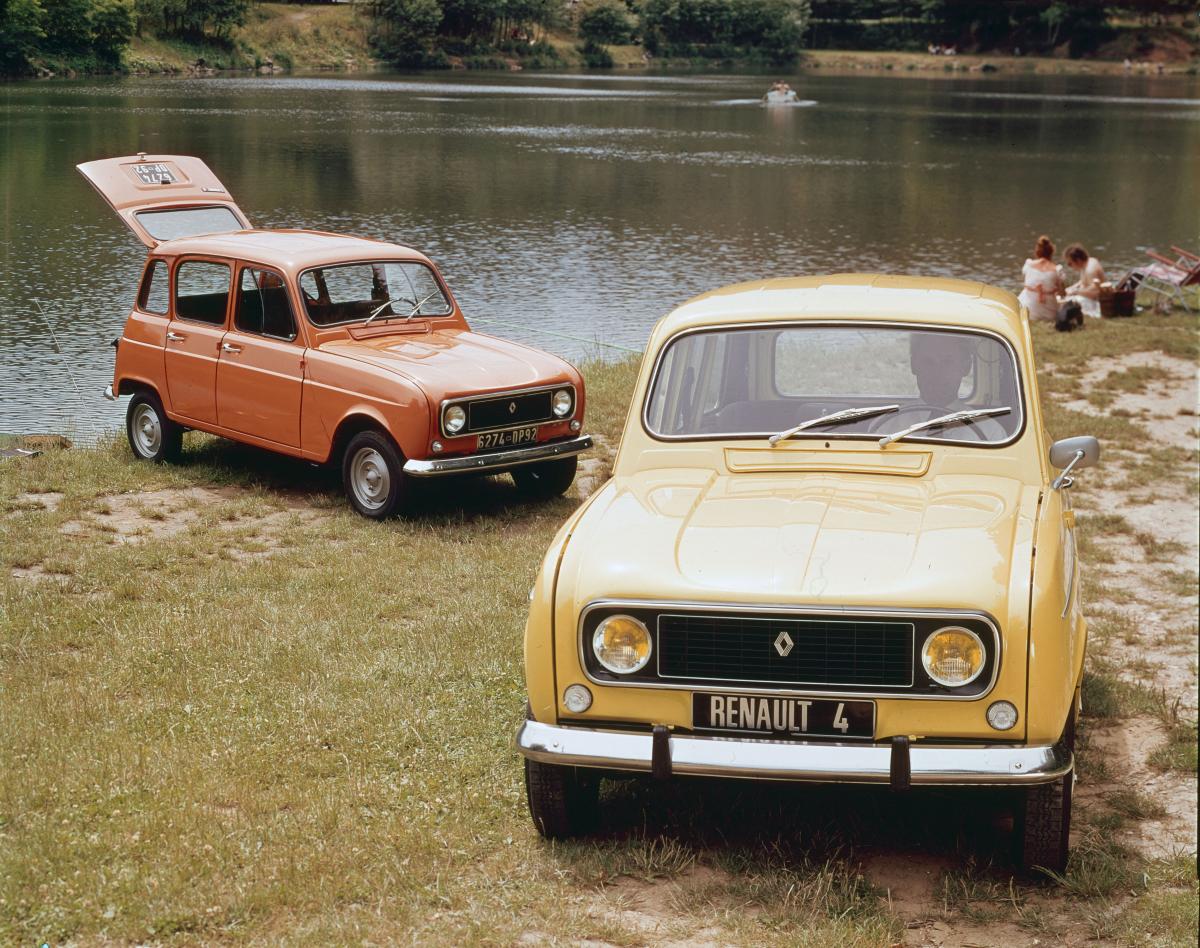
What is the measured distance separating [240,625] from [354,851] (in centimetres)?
283

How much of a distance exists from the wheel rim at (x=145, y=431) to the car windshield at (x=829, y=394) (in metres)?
7.21

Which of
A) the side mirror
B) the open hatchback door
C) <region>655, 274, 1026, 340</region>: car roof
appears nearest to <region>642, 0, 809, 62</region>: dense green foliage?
the open hatchback door

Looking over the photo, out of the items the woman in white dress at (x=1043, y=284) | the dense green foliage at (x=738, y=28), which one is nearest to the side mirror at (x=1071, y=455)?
the woman in white dress at (x=1043, y=284)

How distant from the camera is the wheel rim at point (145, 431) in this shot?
12070mm

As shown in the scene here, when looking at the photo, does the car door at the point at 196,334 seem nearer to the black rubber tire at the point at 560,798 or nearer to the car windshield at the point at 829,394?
the car windshield at the point at 829,394

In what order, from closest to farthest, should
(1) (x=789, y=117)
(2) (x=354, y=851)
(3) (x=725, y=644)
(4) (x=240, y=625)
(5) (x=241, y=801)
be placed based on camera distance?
(3) (x=725, y=644) → (2) (x=354, y=851) → (5) (x=241, y=801) → (4) (x=240, y=625) → (1) (x=789, y=117)

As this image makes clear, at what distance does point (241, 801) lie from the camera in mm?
5328

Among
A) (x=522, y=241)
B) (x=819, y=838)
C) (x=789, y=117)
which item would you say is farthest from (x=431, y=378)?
(x=789, y=117)

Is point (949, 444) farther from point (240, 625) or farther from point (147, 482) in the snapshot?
point (147, 482)

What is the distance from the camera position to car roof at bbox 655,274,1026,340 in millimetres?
5949

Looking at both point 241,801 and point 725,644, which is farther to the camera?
point 241,801

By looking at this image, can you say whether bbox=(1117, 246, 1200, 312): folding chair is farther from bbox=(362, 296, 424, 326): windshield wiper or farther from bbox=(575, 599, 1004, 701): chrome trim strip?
bbox=(575, 599, 1004, 701): chrome trim strip

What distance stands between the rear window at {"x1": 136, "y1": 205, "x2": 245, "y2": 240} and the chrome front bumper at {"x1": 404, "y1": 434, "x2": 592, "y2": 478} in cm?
375

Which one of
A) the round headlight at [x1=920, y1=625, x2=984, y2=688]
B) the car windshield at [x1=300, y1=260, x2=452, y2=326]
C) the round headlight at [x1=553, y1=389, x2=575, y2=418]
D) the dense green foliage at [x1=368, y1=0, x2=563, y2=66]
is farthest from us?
the dense green foliage at [x1=368, y1=0, x2=563, y2=66]
